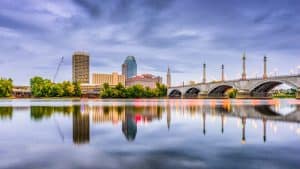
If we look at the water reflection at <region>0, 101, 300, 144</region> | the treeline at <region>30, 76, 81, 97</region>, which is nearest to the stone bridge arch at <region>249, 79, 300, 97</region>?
the water reflection at <region>0, 101, 300, 144</region>

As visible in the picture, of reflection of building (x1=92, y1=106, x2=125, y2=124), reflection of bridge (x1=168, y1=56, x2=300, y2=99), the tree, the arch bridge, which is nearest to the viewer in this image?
reflection of building (x1=92, y1=106, x2=125, y2=124)

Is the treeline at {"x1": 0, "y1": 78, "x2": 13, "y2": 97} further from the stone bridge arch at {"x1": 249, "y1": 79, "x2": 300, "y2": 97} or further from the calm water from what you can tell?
the calm water

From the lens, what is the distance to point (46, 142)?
15.4 m

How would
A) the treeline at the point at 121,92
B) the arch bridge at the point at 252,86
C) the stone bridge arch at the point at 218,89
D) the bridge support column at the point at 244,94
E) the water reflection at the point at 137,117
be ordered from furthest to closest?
the stone bridge arch at the point at 218,89 < the treeline at the point at 121,92 < the bridge support column at the point at 244,94 < the arch bridge at the point at 252,86 < the water reflection at the point at 137,117

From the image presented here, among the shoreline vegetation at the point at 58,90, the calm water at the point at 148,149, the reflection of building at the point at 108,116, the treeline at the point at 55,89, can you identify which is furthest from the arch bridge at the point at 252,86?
the calm water at the point at 148,149

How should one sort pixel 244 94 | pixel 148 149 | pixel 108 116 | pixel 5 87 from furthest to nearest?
pixel 5 87
pixel 244 94
pixel 108 116
pixel 148 149

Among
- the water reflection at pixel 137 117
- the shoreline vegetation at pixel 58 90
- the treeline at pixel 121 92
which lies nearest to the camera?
the water reflection at pixel 137 117

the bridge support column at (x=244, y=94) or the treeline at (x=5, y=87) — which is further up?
the treeline at (x=5, y=87)

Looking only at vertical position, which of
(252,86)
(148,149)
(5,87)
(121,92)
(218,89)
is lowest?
(148,149)

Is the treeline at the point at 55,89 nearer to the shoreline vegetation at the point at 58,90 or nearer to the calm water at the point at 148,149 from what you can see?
the shoreline vegetation at the point at 58,90

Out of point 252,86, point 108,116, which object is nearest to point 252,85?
point 252,86

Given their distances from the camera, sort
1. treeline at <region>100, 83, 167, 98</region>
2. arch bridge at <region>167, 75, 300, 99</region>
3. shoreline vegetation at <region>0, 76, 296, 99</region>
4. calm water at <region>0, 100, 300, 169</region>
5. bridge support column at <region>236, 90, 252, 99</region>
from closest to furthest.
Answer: calm water at <region>0, 100, 300, 169</region> → arch bridge at <region>167, 75, 300, 99</region> → bridge support column at <region>236, 90, 252, 99</region> → shoreline vegetation at <region>0, 76, 296, 99</region> → treeline at <region>100, 83, 167, 98</region>

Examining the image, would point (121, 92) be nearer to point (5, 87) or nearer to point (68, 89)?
point (68, 89)

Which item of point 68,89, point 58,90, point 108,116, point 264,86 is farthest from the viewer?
point 68,89
